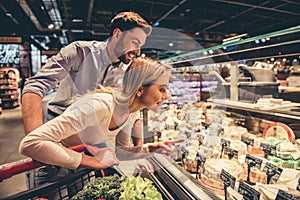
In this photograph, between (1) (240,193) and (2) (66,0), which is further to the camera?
(2) (66,0)

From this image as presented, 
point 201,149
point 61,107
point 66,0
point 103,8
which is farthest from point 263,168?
point 103,8

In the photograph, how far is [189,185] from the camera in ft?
4.17

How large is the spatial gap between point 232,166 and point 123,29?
3.41 feet

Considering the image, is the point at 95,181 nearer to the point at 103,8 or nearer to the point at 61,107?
the point at 61,107

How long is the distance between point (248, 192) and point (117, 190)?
624 millimetres

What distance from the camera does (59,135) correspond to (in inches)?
45.7

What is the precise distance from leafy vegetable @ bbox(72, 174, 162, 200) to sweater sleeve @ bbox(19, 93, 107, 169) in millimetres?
144

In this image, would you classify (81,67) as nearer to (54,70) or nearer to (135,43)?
(54,70)

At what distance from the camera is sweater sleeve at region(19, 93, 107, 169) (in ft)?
3.67

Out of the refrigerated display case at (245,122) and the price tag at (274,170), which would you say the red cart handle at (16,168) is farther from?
the price tag at (274,170)

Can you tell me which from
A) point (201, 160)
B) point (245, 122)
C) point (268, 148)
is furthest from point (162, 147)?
point (245, 122)

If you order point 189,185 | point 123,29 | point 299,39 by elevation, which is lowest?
point 189,185

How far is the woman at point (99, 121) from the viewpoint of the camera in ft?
3.74

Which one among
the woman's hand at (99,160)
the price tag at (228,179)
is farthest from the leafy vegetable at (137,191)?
the price tag at (228,179)
